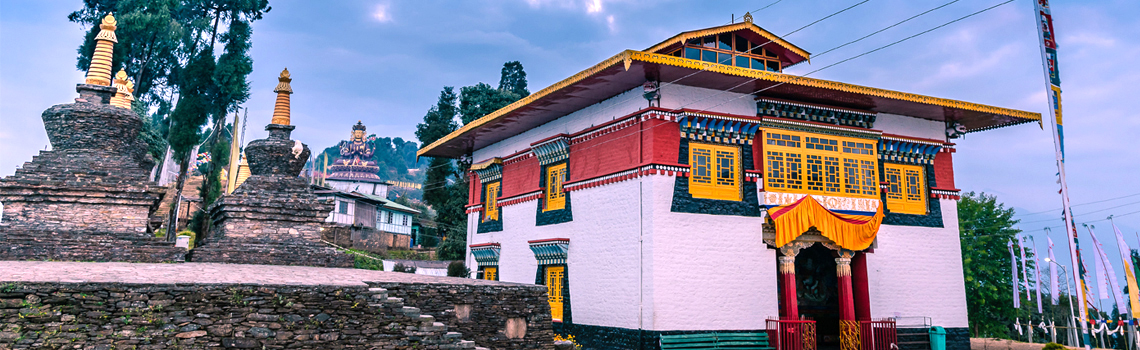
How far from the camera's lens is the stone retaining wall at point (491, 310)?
12516 millimetres

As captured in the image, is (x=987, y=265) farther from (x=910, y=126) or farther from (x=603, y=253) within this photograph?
(x=603, y=253)

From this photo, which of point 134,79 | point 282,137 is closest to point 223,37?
point 134,79

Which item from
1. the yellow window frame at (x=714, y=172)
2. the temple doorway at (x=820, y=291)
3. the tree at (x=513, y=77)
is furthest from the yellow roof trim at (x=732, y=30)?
the tree at (x=513, y=77)

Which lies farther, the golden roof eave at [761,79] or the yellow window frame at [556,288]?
the yellow window frame at [556,288]

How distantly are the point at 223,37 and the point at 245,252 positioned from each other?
22.2m

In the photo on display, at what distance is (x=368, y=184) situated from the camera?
8169 cm

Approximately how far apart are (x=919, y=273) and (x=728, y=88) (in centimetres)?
722

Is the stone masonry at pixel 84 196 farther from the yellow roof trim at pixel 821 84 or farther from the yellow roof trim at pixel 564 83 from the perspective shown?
the yellow roof trim at pixel 821 84

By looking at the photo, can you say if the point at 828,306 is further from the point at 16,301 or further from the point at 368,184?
the point at 368,184

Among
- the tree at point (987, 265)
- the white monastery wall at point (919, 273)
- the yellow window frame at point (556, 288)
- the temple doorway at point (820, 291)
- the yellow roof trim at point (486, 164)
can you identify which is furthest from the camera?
the tree at point (987, 265)

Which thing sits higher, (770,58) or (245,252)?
(770,58)

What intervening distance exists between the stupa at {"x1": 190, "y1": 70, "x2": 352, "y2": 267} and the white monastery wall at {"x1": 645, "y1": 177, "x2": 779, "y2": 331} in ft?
30.3

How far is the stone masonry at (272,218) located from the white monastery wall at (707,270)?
30.3 feet

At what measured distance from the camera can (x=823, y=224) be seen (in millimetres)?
16625
